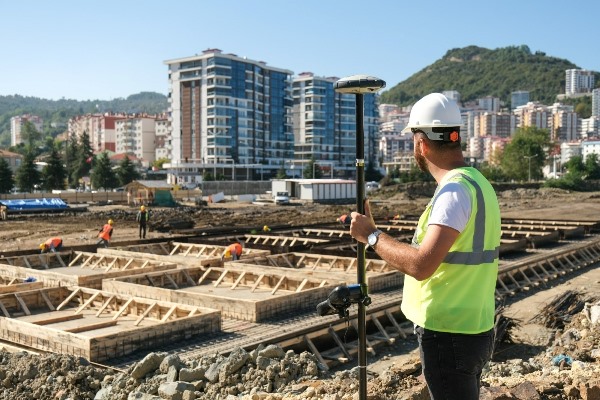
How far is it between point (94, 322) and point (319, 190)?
159 feet

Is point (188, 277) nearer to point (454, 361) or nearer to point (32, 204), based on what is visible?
point (454, 361)

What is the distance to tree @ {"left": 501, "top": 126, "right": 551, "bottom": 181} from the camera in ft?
316

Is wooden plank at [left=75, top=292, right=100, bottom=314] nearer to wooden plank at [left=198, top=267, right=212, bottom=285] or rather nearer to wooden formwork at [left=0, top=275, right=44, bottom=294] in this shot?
wooden formwork at [left=0, top=275, right=44, bottom=294]

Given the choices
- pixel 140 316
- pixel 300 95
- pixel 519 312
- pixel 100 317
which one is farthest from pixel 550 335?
pixel 300 95

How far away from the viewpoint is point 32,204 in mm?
41406

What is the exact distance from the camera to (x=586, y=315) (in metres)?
11.7

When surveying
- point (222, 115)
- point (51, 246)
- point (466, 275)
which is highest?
point (222, 115)

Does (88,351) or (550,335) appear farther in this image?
(550,335)

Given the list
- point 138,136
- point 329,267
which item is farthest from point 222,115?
point 329,267

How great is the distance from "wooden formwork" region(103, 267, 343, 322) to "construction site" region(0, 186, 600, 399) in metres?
0.02

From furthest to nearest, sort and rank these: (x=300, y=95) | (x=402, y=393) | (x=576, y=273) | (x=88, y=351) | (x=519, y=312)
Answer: (x=300, y=95) < (x=576, y=273) < (x=519, y=312) < (x=88, y=351) < (x=402, y=393)

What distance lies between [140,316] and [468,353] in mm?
9249

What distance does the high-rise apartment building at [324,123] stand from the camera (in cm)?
10825

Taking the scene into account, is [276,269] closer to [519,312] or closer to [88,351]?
[519,312]
